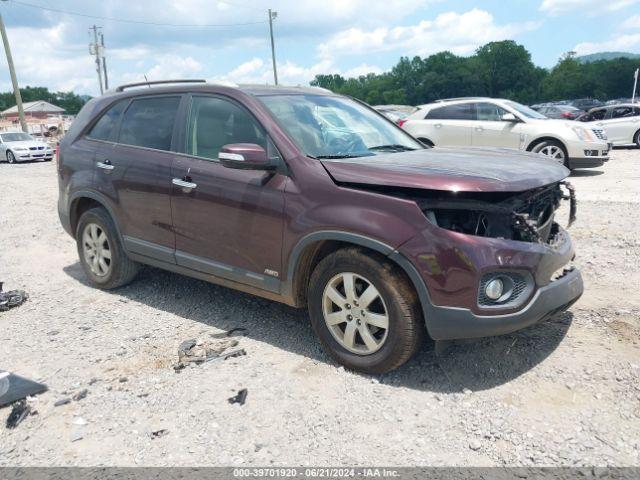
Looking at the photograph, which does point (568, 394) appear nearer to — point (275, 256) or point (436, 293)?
point (436, 293)

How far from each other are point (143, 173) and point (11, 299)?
193 centimetres

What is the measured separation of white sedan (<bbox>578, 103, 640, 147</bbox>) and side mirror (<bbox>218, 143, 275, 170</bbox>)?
→ 50.5 ft

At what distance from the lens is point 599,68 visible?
80.6 meters

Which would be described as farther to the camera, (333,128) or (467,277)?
(333,128)

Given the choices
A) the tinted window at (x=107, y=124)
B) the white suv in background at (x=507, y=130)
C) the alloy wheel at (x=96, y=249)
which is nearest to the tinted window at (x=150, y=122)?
the tinted window at (x=107, y=124)

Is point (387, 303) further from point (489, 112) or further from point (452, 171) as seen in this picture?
point (489, 112)

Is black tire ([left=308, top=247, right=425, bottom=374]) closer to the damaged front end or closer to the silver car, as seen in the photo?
the damaged front end

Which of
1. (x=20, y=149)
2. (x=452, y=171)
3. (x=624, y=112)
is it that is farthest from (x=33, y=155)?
(x=452, y=171)

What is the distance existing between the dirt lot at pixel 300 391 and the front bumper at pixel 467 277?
47 cm

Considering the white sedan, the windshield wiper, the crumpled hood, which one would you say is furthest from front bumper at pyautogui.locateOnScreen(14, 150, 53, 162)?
the crumpled hood

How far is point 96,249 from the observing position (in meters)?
5.31

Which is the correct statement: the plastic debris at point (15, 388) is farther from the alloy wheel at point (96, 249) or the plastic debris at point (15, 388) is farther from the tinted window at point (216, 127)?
the tinted window at point (216, 127)

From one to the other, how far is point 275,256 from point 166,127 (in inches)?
64.9

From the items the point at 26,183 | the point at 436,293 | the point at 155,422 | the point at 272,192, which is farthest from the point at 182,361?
the point at 26,183
